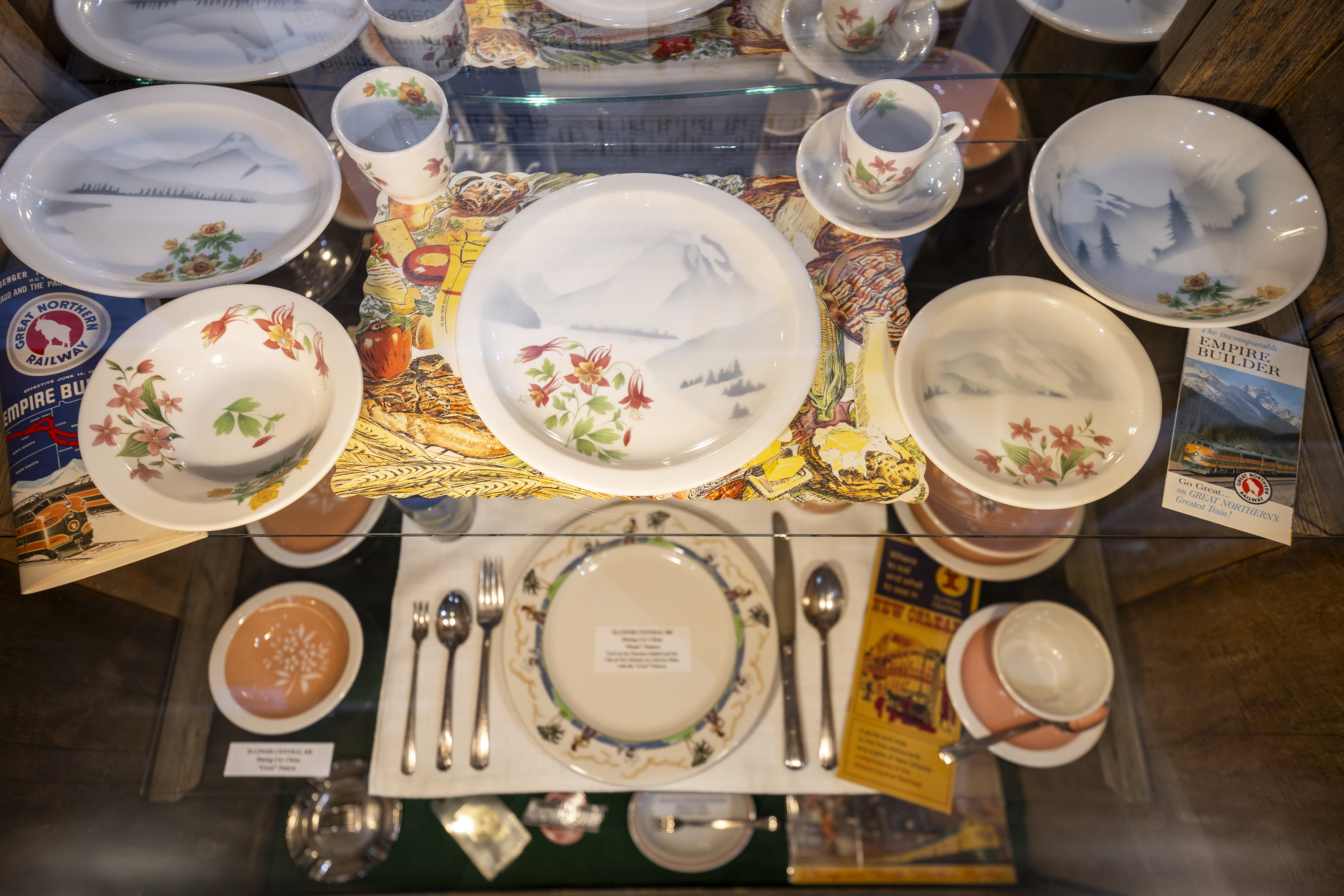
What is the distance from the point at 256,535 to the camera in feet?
2.39

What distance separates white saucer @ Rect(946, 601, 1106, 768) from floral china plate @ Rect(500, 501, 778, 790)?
0.25m

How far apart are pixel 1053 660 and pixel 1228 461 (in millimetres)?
377

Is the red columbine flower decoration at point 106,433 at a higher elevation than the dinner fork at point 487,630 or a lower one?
higher

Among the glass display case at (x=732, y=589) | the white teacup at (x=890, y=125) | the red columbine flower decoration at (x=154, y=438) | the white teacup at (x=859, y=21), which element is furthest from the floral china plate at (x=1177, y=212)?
the red columbine flower decoration at (x=154, y=438)

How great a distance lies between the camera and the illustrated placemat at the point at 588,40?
0.76 m

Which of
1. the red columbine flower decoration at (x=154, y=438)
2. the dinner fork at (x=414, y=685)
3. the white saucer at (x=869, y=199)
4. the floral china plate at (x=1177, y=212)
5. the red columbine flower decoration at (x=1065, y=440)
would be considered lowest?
the dinner fork at (x=414, y=685)

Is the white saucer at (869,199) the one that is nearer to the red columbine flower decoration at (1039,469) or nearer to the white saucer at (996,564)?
the red columbine flower decoration at (1039,469)

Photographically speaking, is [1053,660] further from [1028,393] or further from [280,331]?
[280,331]

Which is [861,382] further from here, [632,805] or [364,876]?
[364,876]

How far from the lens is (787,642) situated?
35.3 inches

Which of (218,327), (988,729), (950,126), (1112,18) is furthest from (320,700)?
(1112,18)

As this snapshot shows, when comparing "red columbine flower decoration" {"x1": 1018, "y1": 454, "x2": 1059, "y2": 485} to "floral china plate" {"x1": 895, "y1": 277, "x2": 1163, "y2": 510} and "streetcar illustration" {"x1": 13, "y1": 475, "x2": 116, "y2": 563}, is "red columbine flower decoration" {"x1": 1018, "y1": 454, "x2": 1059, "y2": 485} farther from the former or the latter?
"streetcar illustration" {"x1": 13, "y1": 475, "x2": 116, "y2": 563}

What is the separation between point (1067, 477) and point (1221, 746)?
1.59ft

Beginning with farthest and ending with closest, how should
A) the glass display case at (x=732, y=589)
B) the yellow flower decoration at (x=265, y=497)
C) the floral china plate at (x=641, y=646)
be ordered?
the floral china plate at (x=641, y=646) < the glass display case at (x=732, y=589) < the yellow flower decoration at (x=265, y=497)
